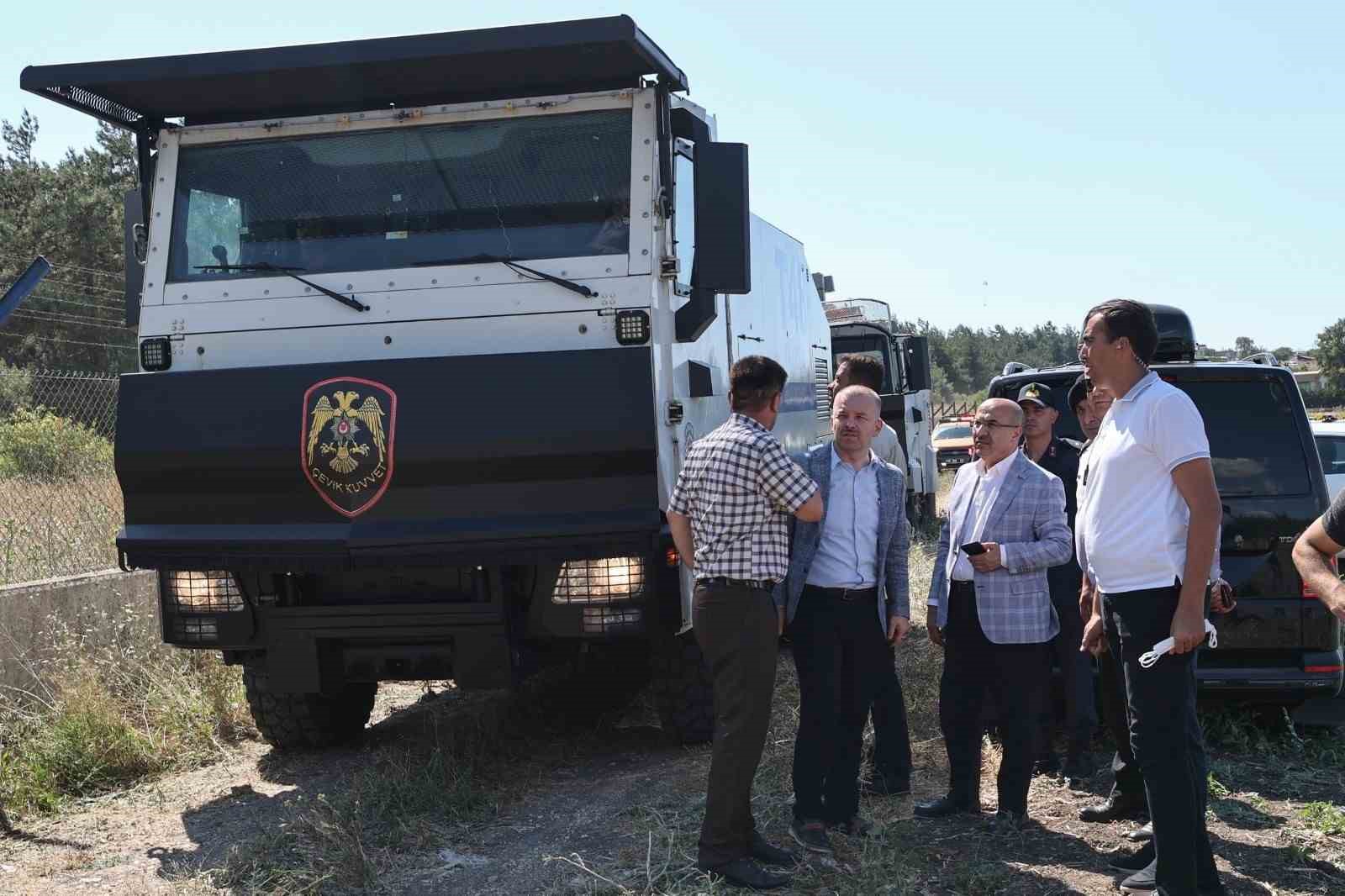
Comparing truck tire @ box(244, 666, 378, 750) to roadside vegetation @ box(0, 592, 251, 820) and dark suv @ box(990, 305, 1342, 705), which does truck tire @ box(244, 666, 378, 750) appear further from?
dark suv @ box(990, 305, 1342, 705)

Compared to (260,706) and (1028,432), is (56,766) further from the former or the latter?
(1028,432)

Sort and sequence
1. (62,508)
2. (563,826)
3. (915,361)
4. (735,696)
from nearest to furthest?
(735,696) → (563,826) → (62,508) → (915,361)

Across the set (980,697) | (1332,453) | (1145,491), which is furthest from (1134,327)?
(1332,453)

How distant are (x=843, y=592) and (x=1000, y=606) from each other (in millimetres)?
623

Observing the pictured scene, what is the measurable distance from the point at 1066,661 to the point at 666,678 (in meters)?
1.86

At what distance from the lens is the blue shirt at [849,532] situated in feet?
17.0

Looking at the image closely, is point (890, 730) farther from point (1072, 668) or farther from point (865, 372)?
point (865, 372)

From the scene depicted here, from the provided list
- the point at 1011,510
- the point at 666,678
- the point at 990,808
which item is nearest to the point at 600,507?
the point at 666,678

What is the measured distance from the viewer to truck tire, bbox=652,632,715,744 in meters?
6.38

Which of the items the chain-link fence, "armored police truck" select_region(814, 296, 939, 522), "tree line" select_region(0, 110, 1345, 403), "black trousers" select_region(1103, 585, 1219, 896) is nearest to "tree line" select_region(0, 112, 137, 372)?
"tree line" select_region(0, 110, 1345, 403)

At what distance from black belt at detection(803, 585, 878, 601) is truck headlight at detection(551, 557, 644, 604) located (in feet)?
2.74

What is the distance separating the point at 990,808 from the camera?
5.57 metres

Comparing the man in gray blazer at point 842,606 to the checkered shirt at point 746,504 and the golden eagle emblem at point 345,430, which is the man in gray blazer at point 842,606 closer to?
the checkered shirt at point 746,504

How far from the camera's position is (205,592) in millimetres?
5961
